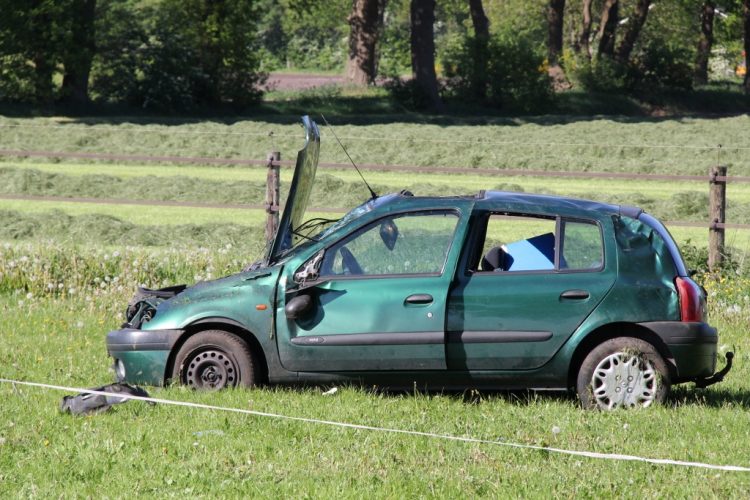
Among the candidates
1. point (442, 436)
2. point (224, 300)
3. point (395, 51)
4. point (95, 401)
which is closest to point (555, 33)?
point (395, 51)

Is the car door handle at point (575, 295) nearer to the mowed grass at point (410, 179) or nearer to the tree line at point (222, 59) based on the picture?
the mowed grass at point (410, 179)

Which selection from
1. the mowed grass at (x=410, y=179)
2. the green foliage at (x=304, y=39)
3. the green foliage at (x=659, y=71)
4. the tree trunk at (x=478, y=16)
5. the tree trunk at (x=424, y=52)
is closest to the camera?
the mowed grass at (x=410, y=179)

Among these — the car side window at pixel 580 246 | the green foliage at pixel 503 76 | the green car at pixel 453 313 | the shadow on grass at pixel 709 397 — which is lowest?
the shadow on grass at pixel 709 397

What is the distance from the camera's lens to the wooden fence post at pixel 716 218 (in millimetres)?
14234

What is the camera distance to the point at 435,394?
875 cm

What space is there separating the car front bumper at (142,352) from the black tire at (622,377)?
266 cm

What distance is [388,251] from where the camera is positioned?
339 inches

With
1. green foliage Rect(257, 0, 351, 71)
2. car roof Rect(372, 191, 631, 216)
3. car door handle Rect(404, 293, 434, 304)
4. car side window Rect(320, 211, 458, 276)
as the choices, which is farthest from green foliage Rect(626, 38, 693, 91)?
car door handle Rect(404, 293, 434, 304)

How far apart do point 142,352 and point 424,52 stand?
3920 centimetres

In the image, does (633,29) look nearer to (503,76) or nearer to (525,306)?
(503,76)

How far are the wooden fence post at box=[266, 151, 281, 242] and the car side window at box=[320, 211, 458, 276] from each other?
20.8 feet

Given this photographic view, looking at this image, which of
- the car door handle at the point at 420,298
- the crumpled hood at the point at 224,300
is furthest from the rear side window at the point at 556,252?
the crumpled hood at the point at 224,300

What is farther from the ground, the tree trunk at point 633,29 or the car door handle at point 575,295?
the tree trunk at point 633,29

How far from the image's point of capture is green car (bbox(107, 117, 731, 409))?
26.7 ft
